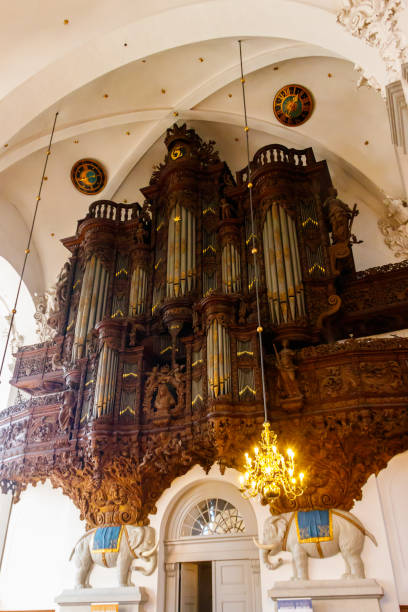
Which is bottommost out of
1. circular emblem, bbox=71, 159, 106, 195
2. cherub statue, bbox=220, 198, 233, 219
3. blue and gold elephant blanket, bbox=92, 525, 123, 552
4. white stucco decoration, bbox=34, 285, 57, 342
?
blue and gold elephant blanket, bbox=92, 525, 123, 552

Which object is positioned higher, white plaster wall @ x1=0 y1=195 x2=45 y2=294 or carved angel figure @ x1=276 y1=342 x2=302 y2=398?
white plaster wall @ x1=0 y1=195 x2=45 y2=294

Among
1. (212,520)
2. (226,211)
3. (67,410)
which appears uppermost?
(226,211)

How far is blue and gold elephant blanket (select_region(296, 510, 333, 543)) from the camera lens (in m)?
8.18

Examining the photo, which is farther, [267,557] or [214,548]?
[214,548]

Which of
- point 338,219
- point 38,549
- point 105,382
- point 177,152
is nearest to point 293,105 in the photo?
point 177,152

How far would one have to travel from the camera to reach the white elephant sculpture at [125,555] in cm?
923

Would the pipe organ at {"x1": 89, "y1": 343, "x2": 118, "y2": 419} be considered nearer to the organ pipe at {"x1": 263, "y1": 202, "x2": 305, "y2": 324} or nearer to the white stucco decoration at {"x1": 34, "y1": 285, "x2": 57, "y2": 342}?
the organ pipe at {"x1": 263, "y1": 202, "x2": 305, "y2": 324}

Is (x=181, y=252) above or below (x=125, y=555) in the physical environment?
above

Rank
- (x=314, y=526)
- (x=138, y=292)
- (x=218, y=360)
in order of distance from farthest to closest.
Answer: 1. (x=138, y=292)
2. (x=218, y=360)
3. (x=314, y=526)

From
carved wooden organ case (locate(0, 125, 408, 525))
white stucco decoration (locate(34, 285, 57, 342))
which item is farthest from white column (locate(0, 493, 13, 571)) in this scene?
white stucco decoration (locate(34, 285, 57, 342))

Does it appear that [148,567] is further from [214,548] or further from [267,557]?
[267,557]

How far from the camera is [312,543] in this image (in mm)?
8203

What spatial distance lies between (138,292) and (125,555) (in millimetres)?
5233

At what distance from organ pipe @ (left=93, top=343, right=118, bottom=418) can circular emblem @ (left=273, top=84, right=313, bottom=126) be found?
7.32 m
